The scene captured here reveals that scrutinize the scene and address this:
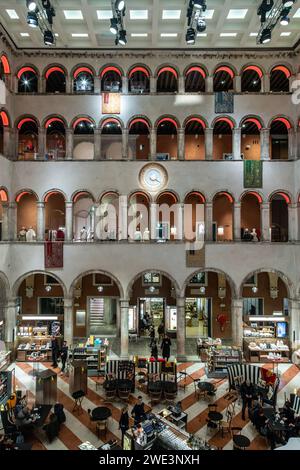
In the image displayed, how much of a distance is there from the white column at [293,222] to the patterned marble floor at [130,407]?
7.13m

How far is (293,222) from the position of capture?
19.4 metres

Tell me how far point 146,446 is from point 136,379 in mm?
7027

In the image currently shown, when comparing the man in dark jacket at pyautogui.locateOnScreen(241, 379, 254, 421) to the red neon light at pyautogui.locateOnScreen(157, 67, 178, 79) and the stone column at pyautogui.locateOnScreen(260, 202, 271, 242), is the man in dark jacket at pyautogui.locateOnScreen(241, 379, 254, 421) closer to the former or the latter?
the stone column at pyautogui.locateOnScreen(260, 202, 271, 242)

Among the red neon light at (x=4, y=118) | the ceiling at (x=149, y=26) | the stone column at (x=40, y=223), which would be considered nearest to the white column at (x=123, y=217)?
the stone column at (x=40, y=223)

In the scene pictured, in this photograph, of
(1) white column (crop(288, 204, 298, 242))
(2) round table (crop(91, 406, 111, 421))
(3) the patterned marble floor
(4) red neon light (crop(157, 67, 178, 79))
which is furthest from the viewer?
(4) red neon light (crop(157, 67, 178, 79))

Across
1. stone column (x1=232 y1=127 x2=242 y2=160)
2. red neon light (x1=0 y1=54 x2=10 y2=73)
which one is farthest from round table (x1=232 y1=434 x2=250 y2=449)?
red neon light (x1=0 y1=54 x2=10 y2=73)

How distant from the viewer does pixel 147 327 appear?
24234mm

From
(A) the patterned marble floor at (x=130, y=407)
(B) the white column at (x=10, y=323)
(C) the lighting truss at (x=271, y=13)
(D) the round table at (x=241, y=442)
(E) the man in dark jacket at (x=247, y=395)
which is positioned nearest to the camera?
(D) the round table at (x=241, y=442)

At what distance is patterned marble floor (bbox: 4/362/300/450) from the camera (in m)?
11.5

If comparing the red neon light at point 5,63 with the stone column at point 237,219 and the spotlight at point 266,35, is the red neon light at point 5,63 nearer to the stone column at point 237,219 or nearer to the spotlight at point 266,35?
the spotlight at point 266,35

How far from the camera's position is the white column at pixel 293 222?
19266mm

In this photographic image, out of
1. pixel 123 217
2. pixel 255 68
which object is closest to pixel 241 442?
pixel 123 217

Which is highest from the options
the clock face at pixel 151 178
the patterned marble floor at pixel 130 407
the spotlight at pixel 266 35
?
the spotlight at pixel 266 35

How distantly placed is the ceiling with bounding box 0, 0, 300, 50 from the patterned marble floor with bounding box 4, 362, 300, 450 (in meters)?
17.8
